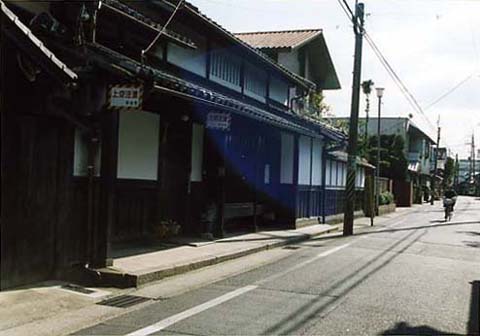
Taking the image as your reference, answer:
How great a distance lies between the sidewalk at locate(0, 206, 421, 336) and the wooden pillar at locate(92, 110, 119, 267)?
0.29 m

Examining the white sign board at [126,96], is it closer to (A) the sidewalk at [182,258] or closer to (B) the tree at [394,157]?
(A) the sidewalk at [182,258]

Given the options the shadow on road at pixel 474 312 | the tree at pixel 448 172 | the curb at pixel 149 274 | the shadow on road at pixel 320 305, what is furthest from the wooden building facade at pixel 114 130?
the tree at pixel 448 172

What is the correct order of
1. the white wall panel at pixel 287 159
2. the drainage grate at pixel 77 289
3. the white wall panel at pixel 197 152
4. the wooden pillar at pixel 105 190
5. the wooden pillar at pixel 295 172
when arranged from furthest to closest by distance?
the white wall panel at pixel 287 159
the wooden pillar at pixel 295 172
the white wall panel at pixel 197 152
the wooden pillar at pixel 105 190
the drainage grate at pixel 77 289

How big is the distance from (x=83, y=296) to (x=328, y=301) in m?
3.48

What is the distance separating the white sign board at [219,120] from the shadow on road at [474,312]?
20.5 ft

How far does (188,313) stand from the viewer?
7.91 m

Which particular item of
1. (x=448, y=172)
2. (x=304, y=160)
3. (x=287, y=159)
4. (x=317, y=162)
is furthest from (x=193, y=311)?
(x=448, y=172)

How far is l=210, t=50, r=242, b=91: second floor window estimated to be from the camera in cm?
1623

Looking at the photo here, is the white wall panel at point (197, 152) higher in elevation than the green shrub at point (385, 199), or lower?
higher

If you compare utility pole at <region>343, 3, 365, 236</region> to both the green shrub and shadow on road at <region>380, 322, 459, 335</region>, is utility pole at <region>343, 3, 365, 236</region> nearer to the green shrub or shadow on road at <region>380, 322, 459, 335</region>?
shadow on road at <region>380, 322, 459, 335</region>

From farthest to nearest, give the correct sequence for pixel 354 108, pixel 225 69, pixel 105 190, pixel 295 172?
pixel 354 108 < pixel 295 172 < pixel 225 69 < pixel 105 190

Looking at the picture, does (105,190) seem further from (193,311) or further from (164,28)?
(164,28)

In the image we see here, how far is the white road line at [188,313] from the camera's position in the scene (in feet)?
23.0

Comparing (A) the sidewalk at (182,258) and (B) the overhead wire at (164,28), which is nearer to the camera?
(A) the sidewalk at (182,258)
